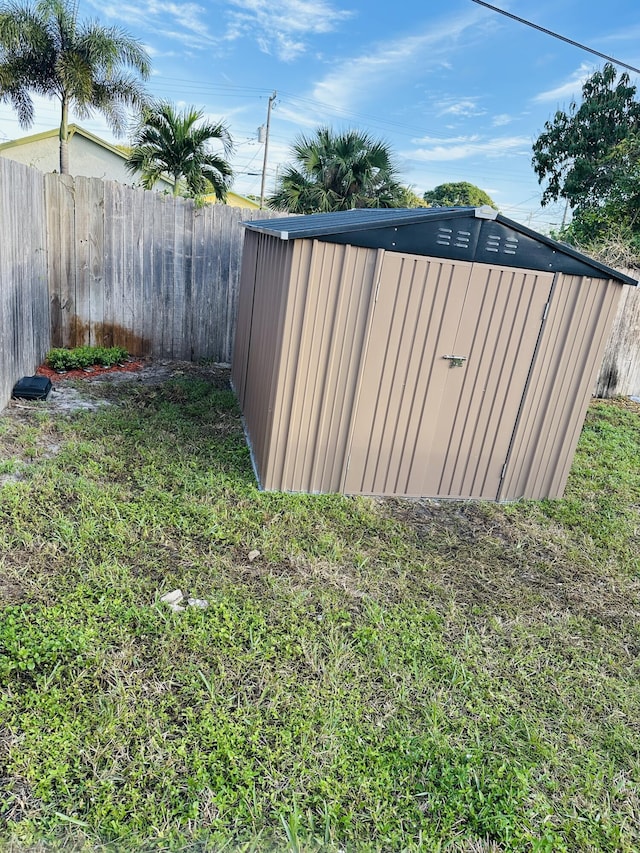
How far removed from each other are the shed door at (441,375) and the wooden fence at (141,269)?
3.45 metres

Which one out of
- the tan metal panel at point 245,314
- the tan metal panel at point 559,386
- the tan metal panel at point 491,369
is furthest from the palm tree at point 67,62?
the tan metal panel at point 559,386

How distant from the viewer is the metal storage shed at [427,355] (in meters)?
3.52

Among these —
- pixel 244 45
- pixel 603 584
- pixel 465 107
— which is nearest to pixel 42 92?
pixel 244 45

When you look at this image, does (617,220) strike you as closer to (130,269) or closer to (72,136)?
(130,269)

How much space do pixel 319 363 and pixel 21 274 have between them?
292 centimetres

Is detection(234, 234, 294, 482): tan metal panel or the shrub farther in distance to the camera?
the shrub

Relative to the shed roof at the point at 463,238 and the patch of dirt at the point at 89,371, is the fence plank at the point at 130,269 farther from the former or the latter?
the shed roof at the point at 463,238

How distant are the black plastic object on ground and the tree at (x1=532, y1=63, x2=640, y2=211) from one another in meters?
16.3

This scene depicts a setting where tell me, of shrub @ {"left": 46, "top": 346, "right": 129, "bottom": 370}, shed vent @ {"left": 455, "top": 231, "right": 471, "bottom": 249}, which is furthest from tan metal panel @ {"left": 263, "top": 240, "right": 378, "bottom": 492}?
shrub @ {"left": 46, "top": 346, "right": 129, "bottom": 370}

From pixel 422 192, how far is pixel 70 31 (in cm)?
2830

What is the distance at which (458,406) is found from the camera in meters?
3.97

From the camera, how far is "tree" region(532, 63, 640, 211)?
16438 mm

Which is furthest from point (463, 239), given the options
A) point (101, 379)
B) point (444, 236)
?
point (101, 379)

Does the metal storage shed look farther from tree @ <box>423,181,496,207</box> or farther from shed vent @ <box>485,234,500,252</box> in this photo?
tree @ <box>423,181,496,207</box>
